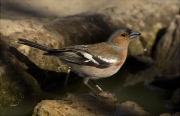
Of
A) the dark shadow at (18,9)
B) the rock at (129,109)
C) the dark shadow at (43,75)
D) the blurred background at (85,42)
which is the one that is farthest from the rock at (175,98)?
the dark shadow at (18,9)

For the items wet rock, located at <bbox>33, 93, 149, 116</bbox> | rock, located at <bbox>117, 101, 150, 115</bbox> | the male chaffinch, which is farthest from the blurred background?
wet rock, located at <bbox>33, 93, 149, 116</bbox>

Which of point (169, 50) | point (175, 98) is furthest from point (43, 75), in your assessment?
point (169, 50)

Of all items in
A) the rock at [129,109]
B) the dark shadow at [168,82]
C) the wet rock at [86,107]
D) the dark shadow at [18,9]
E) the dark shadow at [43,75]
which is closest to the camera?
the wet rock at [86,107]

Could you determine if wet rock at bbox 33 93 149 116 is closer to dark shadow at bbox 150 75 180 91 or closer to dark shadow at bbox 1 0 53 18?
dark shadow at bbox 150 75 180 91

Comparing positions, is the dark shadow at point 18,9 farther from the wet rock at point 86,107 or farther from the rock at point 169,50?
the wet rock at point 86,107

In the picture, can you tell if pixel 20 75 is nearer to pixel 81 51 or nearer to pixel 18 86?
pixel 18 86

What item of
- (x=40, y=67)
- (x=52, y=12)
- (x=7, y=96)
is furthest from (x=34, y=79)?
(x=52, y=12)
